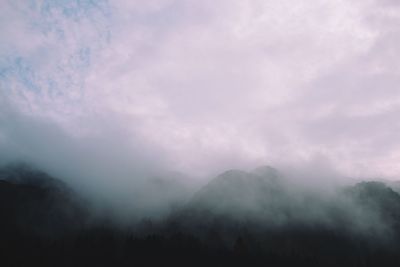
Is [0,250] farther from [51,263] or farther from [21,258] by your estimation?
[51,263]

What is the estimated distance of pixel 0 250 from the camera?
188875 mm

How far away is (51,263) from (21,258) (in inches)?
679

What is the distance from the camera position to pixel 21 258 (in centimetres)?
18662

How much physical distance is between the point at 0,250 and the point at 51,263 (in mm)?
26936

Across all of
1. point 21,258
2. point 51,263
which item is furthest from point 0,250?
point 51,263

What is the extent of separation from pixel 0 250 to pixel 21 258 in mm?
12906

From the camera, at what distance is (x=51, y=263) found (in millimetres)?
198125
